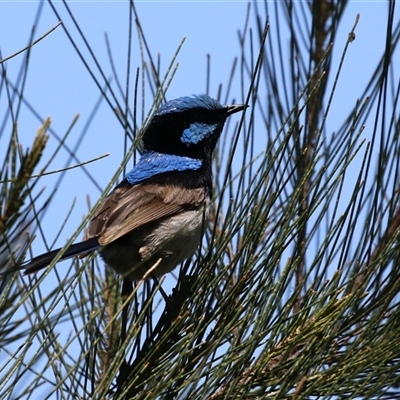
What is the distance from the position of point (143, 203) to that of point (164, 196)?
0.51ft

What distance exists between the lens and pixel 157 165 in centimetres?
453

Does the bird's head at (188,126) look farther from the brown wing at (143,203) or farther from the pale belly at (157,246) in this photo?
the pale belly at (157,246)

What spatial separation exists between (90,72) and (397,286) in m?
1.50

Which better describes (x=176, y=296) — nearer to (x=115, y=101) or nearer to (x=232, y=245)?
(x=232, y=245)

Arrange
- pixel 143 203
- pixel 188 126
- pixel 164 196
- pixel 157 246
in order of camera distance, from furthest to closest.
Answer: pixel 188 126 → pixel 164 196 → pixel 143 203 → pixel 157 246

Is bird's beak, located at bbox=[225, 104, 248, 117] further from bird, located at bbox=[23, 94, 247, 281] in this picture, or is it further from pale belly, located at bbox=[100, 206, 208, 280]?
pale belly, located at bbox=[100, 206, 208, 280]

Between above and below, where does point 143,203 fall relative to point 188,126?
below

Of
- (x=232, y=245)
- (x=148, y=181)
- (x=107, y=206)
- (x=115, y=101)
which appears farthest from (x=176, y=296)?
(x=148, y=181)

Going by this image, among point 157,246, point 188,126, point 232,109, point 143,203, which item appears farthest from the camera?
point 188,126

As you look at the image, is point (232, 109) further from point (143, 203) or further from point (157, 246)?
point (157, 246)

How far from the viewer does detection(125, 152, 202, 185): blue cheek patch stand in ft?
14.6

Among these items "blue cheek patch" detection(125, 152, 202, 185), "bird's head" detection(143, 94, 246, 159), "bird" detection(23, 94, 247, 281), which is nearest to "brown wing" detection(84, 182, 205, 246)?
"bird" detection(23, 94, 247, 281)

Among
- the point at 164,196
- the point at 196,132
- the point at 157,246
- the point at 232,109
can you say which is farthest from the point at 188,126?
the point at 157,246

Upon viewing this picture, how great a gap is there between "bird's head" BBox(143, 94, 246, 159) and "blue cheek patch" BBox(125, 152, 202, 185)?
0.05 metres
